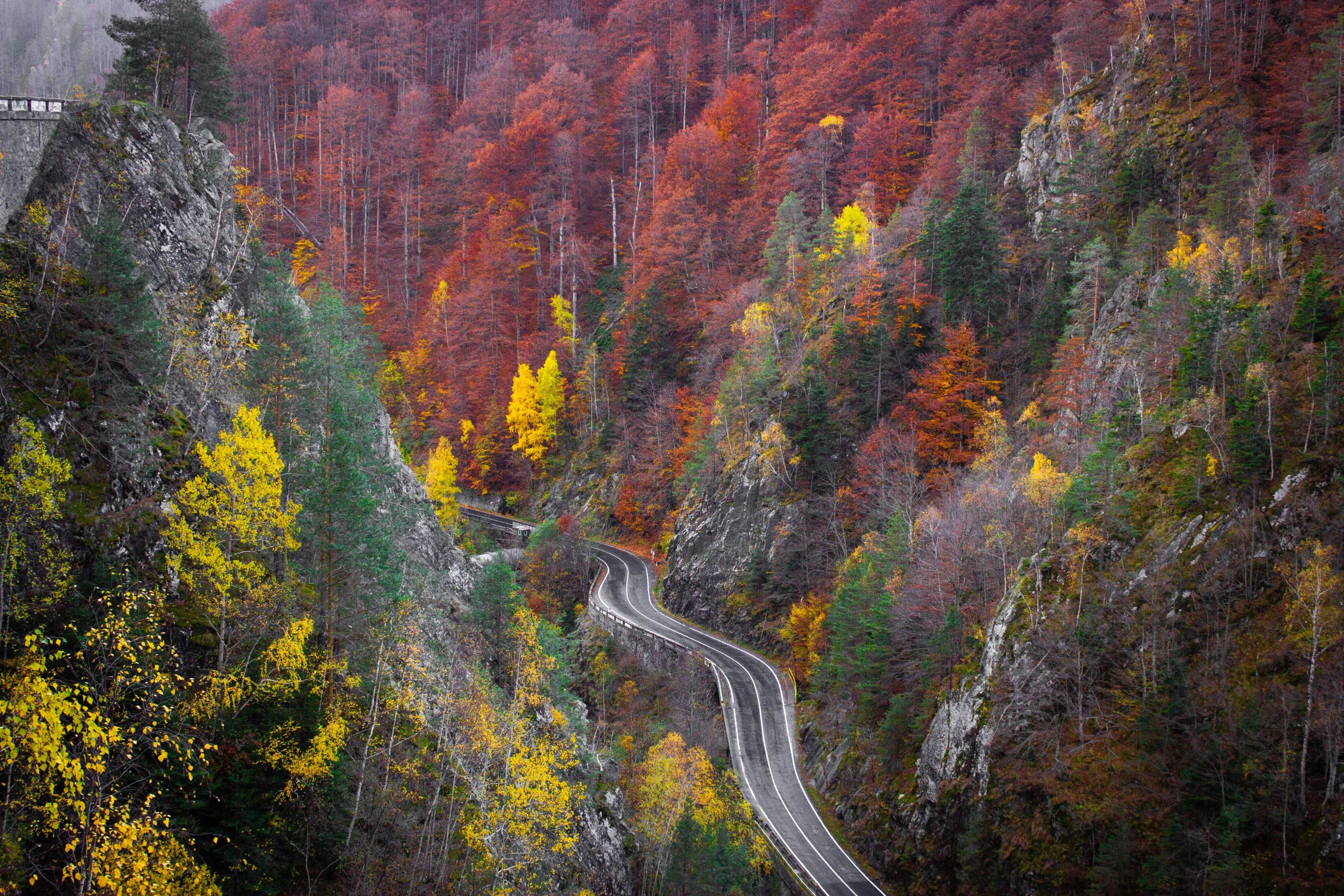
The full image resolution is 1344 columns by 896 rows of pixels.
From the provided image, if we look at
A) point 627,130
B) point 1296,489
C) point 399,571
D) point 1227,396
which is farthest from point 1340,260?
point 627,130

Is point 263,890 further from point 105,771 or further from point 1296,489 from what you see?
point 1296,489

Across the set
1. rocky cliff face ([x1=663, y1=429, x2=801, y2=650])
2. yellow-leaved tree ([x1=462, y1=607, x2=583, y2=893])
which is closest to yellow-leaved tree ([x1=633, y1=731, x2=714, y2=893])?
yellow-leaved tree ([x1=462, y1=607, x2=583, y2=893])

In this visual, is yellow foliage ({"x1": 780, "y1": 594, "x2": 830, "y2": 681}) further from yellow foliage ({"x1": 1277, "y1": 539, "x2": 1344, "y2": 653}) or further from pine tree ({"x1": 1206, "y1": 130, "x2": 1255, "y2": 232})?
pine tree ({"x1": 1206, "y1": 130, "x2": 1255, "y2": 232})

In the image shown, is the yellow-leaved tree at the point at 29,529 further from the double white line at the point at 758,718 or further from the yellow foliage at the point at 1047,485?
the yellow foliage at the point at 1047,485

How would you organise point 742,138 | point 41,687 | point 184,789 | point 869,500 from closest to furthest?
1. point 41,687
2. point 184,789
3. point 869,500
4. point 742,138

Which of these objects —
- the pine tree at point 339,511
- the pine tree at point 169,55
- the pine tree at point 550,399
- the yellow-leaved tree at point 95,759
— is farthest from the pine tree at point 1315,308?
the pine tree at point 550,399

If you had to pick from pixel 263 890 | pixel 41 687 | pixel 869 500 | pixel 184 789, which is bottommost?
pixel 869 500
